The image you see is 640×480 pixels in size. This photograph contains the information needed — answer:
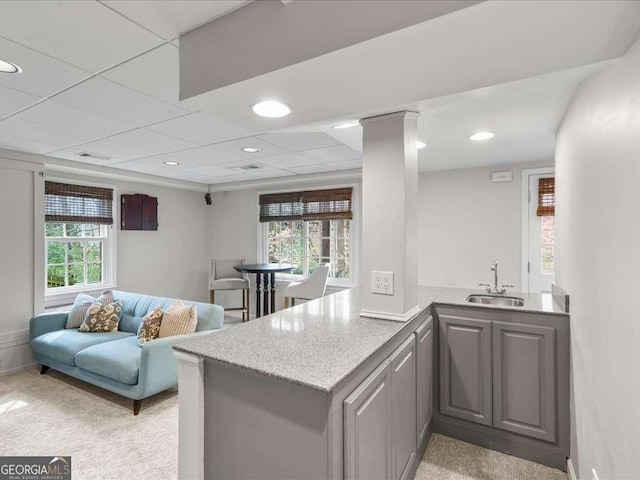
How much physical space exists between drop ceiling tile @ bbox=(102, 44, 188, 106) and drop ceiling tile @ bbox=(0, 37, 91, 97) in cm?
20

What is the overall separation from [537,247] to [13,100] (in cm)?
464

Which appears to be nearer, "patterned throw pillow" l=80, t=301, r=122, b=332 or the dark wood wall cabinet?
"patterned throw pillow" l=80, t=301, r=122, b=332

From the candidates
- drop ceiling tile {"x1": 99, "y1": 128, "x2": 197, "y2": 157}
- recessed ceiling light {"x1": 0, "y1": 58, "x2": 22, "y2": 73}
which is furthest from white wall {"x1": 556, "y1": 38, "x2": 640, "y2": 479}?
drop ceiling tile {"x1": 99, "y1": 128, "x2": 197, "y2": 157}

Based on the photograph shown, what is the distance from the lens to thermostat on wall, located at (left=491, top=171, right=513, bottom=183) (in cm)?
360

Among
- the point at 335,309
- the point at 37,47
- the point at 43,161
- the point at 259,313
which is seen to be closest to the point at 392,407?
the point at 335,309

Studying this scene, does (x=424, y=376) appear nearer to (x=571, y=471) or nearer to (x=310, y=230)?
(x=571, y=471)

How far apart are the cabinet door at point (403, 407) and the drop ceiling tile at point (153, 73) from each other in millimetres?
1851

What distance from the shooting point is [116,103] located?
90.0 inches

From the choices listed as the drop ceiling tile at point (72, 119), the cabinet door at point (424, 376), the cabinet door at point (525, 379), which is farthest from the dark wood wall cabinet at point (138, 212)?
the cabinet door at point (525, 379)

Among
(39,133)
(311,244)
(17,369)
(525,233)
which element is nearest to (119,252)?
(17,369)

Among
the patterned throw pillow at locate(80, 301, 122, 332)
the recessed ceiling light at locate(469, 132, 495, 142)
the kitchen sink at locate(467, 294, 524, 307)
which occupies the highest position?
the recessed ceiling light at locate(469, 132, 495, 142)

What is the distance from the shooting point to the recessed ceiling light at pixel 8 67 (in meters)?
1.76

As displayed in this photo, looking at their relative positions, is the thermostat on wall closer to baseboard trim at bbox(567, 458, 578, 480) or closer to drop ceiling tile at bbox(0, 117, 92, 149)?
baseboard trim at bbox(567, 458, 578, 480)

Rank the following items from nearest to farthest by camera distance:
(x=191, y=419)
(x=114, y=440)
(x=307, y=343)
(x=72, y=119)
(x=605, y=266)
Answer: (x=605, y=266)
(x=191, y=419)
(x=307, y=343)
(x=114, y=440)
(x=72, y=119)
